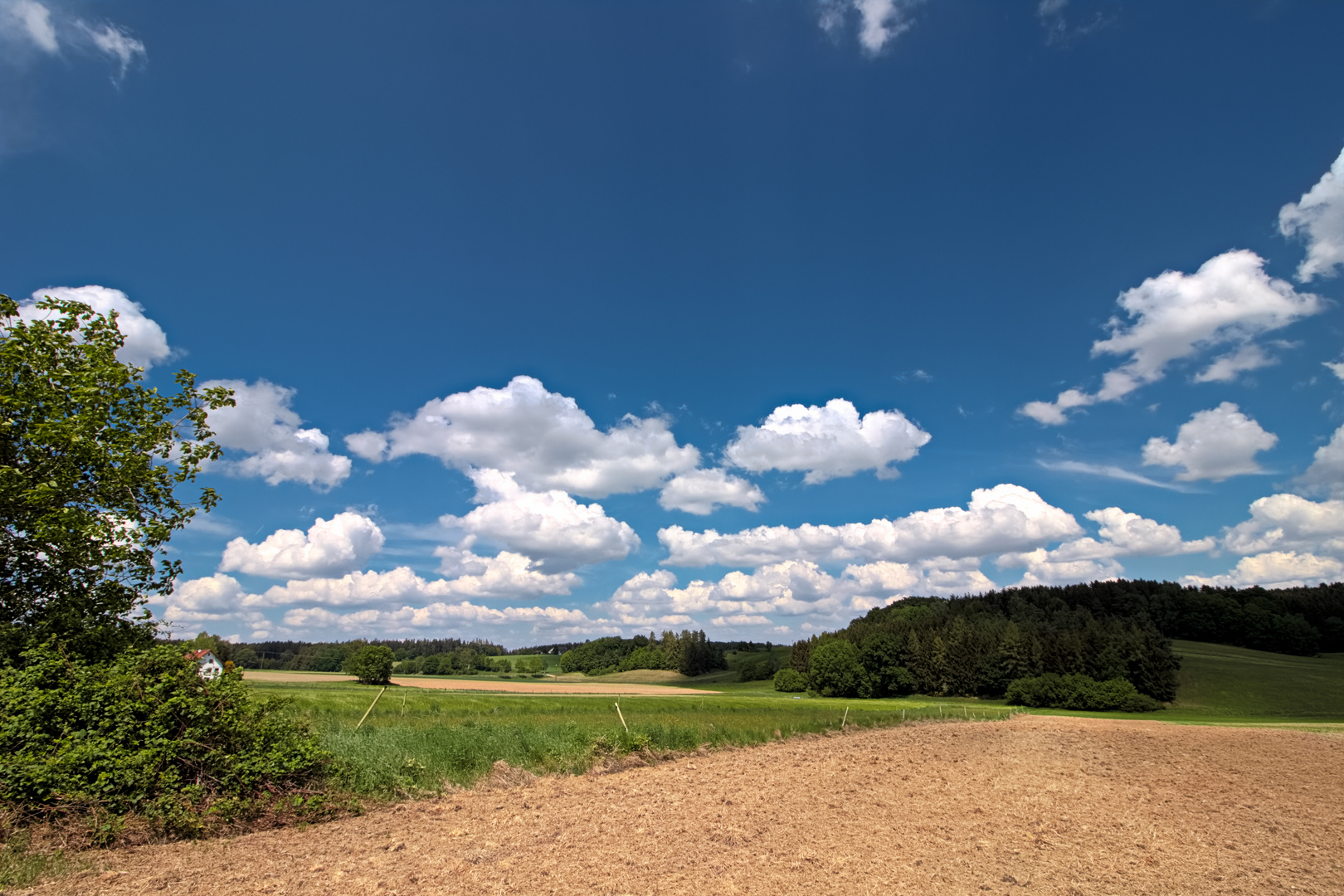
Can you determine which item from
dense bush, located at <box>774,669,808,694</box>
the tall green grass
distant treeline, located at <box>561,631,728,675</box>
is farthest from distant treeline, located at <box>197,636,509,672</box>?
the tall green grass

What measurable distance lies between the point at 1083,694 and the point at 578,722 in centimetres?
6939

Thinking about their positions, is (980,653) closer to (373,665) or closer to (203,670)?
(373,665)

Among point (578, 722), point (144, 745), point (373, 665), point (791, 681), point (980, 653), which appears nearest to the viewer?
point (144, 745)

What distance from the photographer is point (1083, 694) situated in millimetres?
75938

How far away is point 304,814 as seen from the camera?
13.7m

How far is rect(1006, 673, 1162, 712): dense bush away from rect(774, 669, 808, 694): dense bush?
36947mm

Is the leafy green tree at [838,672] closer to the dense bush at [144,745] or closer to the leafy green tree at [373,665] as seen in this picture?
the leafy green tree at [373,665]

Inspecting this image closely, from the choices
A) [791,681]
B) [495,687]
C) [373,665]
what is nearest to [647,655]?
[791,681]

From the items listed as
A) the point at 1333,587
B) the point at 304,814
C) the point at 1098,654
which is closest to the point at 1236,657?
the point at 1098,654

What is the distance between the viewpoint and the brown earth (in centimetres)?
1012

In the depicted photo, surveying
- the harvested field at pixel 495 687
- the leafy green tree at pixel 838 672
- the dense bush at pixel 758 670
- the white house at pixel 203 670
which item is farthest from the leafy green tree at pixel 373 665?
the white house at pixel 203 670

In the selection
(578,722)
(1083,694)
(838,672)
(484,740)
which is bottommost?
(1083,694)

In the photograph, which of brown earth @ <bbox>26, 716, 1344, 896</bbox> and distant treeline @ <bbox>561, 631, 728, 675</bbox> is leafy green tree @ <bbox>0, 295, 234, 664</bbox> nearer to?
brown earth @ <bbox>26, 716, 1344, 896</bbox>

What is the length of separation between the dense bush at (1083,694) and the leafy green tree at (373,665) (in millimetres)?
78121
